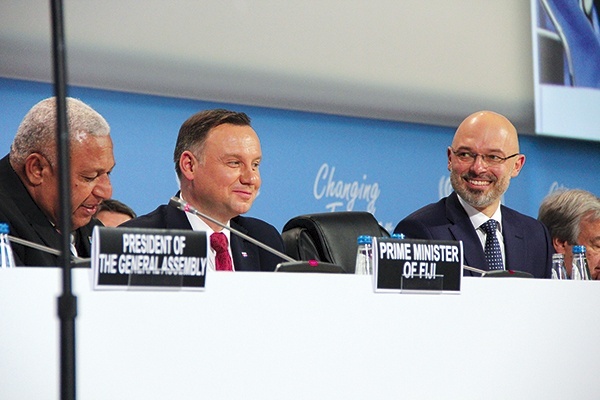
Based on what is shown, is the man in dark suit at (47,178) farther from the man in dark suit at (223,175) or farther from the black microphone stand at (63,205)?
the black microphone stand at (63,205)

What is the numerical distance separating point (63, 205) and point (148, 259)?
37cm

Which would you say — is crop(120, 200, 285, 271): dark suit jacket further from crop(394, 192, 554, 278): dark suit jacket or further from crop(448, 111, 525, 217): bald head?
crop(448, 111, 525, 217): bald head

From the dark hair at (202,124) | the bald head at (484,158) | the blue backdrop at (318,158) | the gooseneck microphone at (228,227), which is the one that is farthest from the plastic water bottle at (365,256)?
the blue backdrop at (318,158)

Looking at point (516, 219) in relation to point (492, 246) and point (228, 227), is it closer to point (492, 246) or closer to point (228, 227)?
point (492, 246)

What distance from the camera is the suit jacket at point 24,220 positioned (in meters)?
2.12

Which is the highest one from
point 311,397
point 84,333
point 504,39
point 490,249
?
point 504,39

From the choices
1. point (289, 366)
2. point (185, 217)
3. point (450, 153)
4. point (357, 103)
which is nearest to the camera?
point (289, 366)

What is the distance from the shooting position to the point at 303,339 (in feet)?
4.91

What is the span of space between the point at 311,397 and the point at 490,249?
1.51 metres

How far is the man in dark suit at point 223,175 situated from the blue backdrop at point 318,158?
82 cm

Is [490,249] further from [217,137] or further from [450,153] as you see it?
[217,137]

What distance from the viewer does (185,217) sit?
255 cm

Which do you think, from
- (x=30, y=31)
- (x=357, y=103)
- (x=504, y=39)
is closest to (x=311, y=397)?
(x=30, y=31)

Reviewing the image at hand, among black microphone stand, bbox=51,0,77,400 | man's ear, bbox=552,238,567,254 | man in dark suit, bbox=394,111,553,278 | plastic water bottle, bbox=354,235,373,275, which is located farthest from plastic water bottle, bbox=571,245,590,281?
black microphone stand, bbox=51,0,77,400
